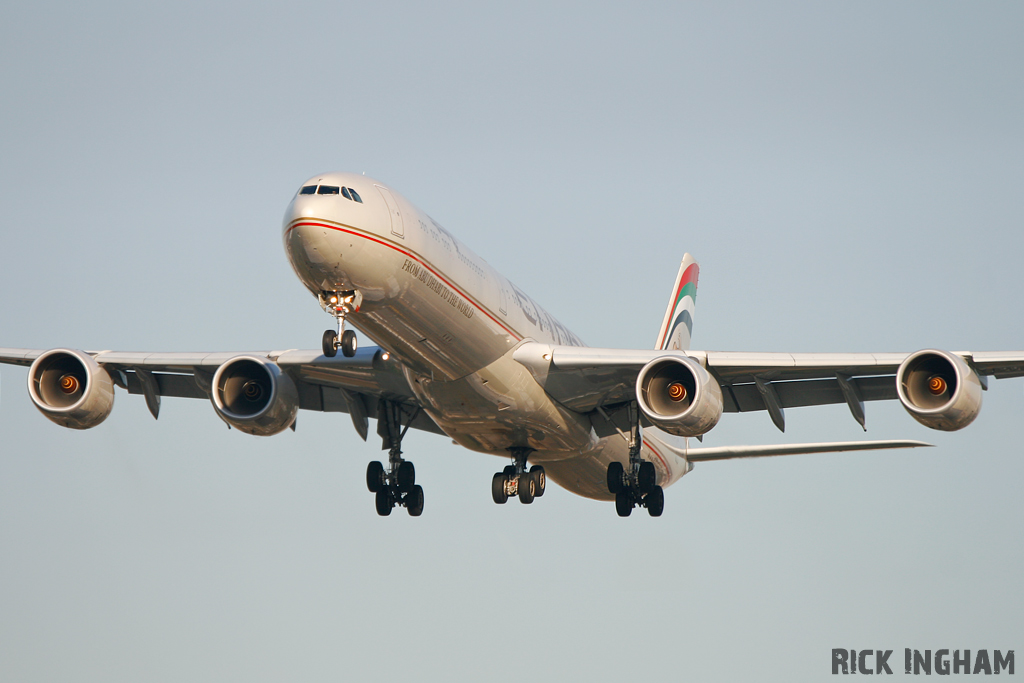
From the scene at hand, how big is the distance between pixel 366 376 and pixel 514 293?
3.62 meters

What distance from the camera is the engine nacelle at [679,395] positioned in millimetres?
24500

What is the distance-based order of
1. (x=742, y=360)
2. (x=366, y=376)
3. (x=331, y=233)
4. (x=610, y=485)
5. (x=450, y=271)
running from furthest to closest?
(x=610, y=485), (x=366, y=376), (x=742, y=360), (x=450, y=271), (x=331, y=233)

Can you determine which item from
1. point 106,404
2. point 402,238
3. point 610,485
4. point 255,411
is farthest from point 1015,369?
point 106,404

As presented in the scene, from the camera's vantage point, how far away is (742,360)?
2572 cm

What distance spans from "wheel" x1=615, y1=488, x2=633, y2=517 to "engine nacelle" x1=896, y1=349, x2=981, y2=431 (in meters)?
7.70

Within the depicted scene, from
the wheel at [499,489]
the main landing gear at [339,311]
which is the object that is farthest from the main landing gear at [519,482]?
the main landing gear at [339,311]

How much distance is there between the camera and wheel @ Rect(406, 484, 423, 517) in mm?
30281

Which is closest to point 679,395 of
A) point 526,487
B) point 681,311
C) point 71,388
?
point 526,487

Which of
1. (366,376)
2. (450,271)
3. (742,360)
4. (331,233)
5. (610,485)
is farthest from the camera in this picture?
(610,485)

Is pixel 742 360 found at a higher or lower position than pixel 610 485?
higher

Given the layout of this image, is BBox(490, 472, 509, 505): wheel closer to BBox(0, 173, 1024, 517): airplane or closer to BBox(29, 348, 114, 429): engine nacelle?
BBox(0, 173, 1024, 517): airplane

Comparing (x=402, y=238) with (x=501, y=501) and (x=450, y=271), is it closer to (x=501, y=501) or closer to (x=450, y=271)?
(x=450, y=271)

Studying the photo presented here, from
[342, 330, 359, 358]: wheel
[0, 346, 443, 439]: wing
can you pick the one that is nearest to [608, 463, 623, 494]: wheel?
[0, 346, 443, 439]: wing

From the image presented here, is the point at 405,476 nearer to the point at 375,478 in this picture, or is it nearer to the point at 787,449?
the point at 375,478
